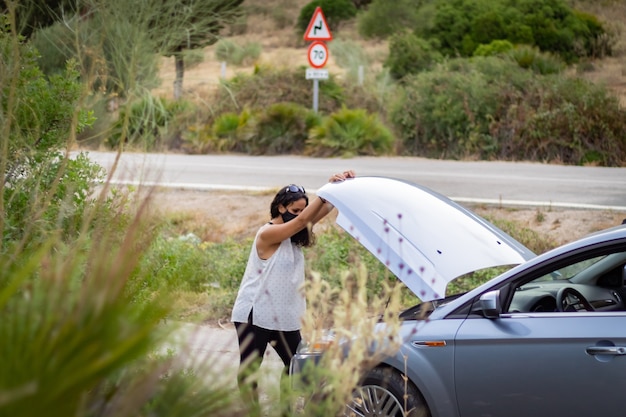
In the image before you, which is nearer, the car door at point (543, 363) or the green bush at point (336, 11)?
the car door at point (543, 363)

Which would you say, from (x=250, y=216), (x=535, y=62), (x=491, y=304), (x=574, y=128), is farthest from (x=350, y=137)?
(x=491, y=304)

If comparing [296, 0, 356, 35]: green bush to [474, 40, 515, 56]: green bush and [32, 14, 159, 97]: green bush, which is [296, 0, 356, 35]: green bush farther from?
[32, 14, 159, 97]: green bush

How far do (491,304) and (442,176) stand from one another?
10.9 m

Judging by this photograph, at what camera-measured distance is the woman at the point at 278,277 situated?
18.4ft

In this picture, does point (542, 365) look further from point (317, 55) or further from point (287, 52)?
point (287, 52)

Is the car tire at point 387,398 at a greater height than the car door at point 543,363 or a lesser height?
lesser

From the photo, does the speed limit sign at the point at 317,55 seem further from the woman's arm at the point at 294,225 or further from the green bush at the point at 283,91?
the woman's arm at the point at 294,225

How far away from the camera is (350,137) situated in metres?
20.1

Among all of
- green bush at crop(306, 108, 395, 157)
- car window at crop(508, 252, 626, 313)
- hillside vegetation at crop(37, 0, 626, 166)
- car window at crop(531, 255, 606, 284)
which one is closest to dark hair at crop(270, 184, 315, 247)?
car window at crop(508, 252, 626, 313)

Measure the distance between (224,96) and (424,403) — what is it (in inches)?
713

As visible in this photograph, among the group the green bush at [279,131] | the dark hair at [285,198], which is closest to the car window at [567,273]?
the dark hair at [285,198]

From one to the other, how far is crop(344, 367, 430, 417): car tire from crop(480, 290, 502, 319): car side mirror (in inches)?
23.0

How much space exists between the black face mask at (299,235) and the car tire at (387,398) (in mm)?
858

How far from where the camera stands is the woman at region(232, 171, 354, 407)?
18.4 ft
